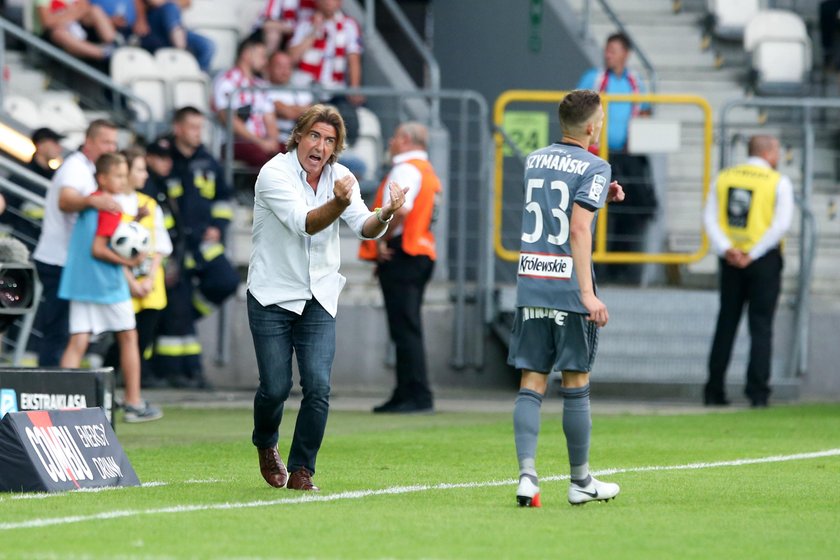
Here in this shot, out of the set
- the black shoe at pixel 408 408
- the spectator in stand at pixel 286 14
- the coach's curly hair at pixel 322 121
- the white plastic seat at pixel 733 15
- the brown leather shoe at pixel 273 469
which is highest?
the white plastic seat at pixel 733 15

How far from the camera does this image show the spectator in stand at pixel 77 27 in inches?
668

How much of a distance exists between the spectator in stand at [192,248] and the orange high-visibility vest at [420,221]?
199cm

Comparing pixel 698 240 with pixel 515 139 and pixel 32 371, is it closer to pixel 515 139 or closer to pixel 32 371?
pixel 515 139

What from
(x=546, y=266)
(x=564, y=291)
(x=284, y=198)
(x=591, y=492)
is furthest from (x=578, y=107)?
(x=591, y=492)

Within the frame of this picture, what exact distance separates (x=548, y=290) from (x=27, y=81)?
10.2m

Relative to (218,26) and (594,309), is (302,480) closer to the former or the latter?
(594,309)

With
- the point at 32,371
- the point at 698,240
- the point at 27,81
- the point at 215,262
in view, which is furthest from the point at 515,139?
the point at 32,371

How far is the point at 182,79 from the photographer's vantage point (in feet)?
56.4

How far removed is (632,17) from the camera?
2053 centimetres

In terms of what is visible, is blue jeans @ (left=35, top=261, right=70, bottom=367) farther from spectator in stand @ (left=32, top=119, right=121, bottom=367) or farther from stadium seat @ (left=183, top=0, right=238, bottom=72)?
stadium seat @ (left=183, top=0, right=238, bottom=72)

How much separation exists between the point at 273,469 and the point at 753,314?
23.4 ft

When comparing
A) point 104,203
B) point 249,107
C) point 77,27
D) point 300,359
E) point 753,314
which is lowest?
point 753,314

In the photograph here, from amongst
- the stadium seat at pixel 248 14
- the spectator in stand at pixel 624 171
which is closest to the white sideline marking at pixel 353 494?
the spectator in stand at pixel 624 171

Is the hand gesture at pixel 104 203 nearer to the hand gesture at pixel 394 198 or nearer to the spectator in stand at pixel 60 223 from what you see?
the spectator in stand at pixel 60 223
